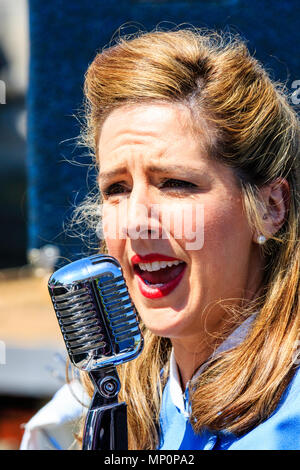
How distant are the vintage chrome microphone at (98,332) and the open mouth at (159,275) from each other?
247mm

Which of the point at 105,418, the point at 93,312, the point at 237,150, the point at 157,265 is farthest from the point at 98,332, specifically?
the point at 237,150

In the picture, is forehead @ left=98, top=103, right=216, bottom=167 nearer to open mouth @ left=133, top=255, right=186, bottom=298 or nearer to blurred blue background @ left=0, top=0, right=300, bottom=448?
open mouth @ left=133, top=255, right=186, bottom=298

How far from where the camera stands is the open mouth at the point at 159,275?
153 cm

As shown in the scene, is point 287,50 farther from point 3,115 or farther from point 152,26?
point 3,115

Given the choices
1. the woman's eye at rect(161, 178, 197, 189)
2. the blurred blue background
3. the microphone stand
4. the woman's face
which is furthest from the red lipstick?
the blurred blue background

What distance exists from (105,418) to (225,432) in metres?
0.31

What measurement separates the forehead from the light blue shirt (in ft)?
1.46

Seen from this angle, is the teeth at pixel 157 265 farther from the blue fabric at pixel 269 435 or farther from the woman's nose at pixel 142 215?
the blue fabric at pixel 269 435

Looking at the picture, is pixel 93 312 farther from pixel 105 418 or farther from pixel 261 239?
pixel 261 239

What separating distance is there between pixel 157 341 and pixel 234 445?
0.51 metres

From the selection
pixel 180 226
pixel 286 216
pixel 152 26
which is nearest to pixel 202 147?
pixel 180 226

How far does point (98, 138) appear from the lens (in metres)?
1.73

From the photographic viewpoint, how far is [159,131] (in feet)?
4.98

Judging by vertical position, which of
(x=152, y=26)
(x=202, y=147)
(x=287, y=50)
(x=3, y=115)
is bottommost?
(x=202, y=147)
